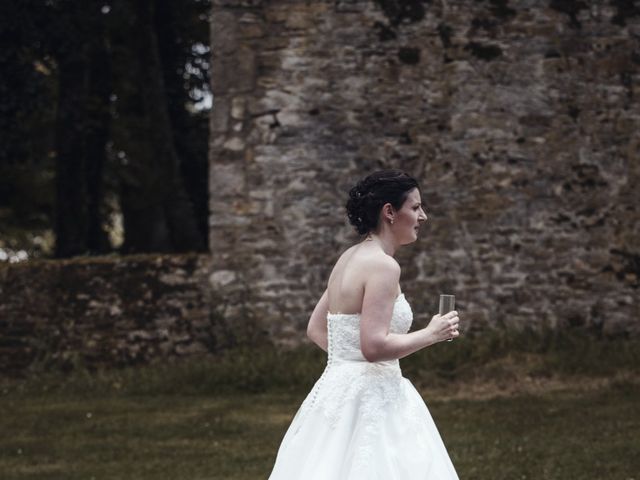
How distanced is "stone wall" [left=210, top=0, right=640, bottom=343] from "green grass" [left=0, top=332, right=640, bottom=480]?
0.60m

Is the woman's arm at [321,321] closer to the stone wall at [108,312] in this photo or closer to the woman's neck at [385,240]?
the woman's neck at [385,240]

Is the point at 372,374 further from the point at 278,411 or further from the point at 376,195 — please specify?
the point at 278,411

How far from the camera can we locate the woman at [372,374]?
456 cm

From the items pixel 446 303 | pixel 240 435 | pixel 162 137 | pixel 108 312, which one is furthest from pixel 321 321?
pixel 162 137

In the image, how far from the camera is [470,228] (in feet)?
38.3

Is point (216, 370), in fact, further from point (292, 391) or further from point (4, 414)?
point (4, 414)

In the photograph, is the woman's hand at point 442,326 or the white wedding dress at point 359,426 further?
the white wedding dress at point 359,426

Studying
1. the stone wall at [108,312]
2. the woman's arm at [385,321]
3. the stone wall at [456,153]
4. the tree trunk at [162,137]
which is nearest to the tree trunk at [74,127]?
the tree trunk at [162,137]

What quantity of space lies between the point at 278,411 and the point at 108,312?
2.61 m

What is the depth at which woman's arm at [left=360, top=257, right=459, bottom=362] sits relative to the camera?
453cm

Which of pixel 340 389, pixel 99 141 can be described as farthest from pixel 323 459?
pixel 99 141

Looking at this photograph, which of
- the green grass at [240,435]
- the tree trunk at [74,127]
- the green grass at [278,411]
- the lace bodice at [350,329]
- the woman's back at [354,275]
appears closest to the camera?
the woman's back at [354,275]

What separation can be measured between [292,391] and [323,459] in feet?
20.5

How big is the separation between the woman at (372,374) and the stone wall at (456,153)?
22.4 feet
